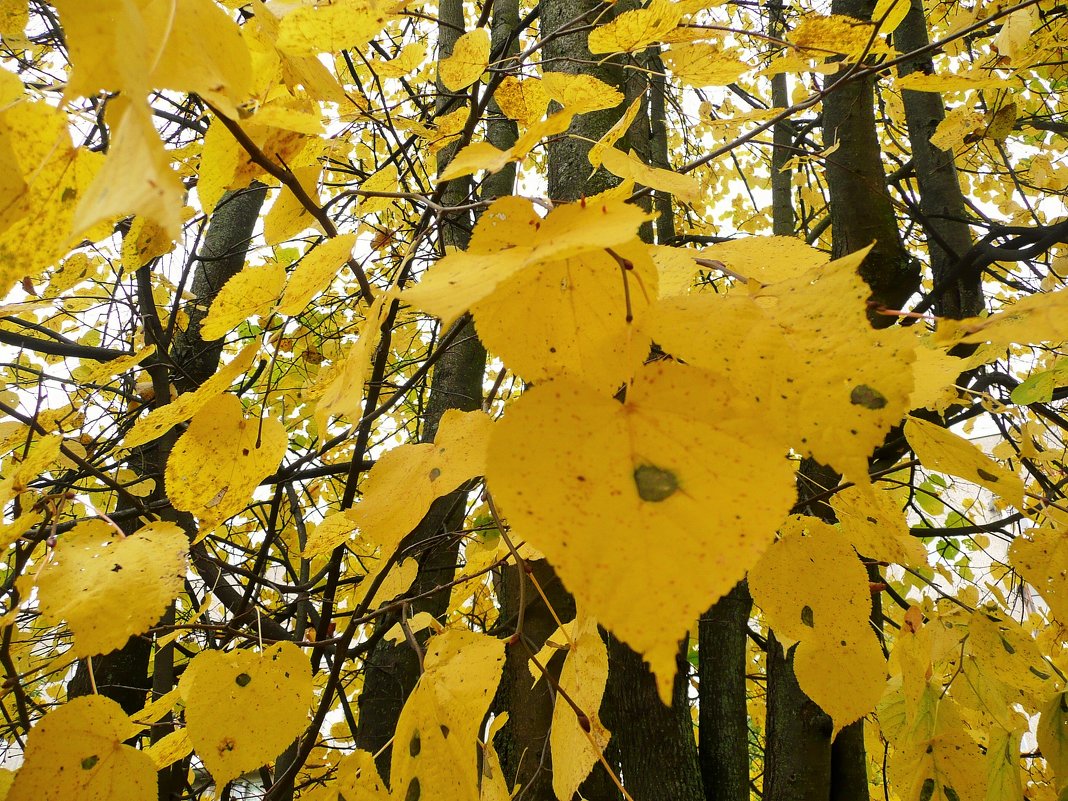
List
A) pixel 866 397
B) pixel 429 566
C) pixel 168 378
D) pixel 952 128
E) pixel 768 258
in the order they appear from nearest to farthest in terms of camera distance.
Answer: pixel 866 397 → pixel 768 258 → pixel 952 128 → pixel 168 378 → pixel 429 566

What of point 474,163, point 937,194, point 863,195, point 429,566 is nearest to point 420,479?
point 474,163

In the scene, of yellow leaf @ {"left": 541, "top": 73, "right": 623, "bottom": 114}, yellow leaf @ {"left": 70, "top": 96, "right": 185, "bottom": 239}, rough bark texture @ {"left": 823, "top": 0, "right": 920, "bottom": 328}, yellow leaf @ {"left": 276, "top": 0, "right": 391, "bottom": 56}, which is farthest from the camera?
rough bark texture @ {"left": 823, "top": 0, "right": 920, "bottom": 328}

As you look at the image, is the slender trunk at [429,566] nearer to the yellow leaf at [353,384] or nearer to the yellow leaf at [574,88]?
the yellow leaf at [574,88]

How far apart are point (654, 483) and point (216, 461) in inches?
17.1

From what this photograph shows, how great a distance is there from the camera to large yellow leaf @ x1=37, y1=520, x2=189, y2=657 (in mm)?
431

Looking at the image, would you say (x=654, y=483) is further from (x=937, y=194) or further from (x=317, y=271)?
(x=937, y=194)

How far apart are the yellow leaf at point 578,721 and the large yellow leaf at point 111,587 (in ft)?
1.14

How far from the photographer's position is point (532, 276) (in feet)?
1.14

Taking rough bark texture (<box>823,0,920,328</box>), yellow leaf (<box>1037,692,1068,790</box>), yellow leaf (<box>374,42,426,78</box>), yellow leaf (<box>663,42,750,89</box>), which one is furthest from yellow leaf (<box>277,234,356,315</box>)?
rough bark texture (<box>823,0,920,328</box>)

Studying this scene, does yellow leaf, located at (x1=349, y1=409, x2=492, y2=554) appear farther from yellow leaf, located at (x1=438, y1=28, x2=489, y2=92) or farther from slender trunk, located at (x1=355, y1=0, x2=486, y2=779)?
slender trunk, located at (x1=355, y1=0, x2=486, y2=779)

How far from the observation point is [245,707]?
55 cm

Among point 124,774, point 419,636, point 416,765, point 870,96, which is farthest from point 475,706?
point 870,96

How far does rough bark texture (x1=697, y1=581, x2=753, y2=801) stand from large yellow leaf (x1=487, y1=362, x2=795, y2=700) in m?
1.46

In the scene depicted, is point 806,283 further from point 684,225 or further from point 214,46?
point 684,225
